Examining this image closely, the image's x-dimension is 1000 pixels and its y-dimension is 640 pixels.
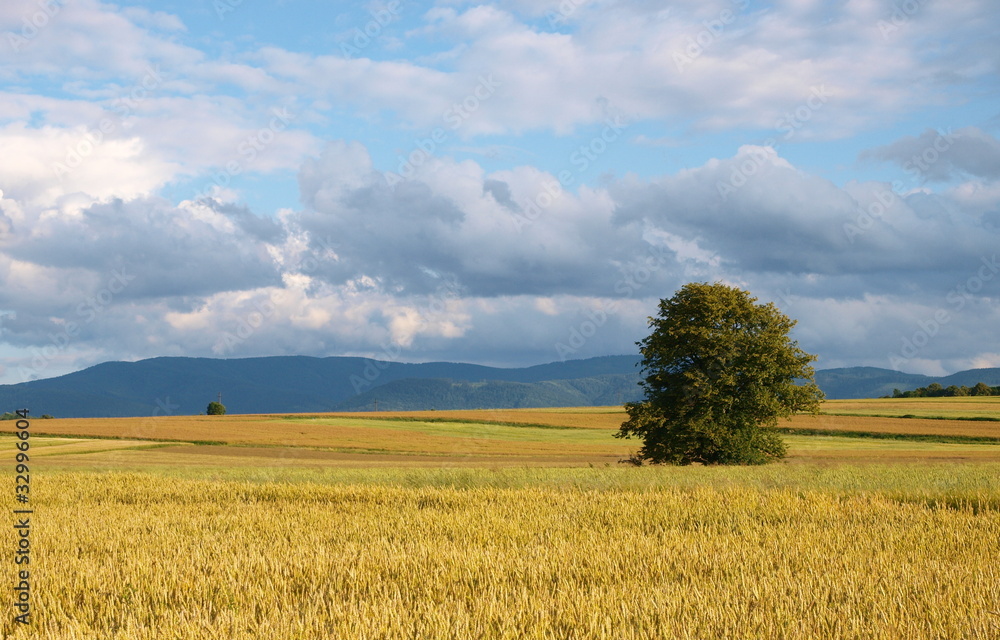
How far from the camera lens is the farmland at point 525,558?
294 inches

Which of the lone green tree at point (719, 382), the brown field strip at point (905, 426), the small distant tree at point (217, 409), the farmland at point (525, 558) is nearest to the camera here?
the farmland at point (525, 558)

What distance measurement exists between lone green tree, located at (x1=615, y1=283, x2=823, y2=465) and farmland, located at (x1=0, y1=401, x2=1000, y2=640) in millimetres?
17309

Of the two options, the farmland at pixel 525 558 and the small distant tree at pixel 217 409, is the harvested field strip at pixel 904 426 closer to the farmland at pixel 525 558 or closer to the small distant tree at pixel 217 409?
the farmland at pixel 525 558

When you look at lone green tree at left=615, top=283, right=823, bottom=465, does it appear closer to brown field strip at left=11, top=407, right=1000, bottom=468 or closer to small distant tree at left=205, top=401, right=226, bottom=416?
brown field strip at left=11, top=407, right=1000, bottom=468

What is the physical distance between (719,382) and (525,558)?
3418 centimetres

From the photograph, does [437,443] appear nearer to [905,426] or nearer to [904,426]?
[904,426]

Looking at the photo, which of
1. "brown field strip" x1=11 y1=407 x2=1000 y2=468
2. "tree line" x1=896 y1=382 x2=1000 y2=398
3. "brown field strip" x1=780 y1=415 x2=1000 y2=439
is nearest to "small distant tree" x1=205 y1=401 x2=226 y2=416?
"brown field strip" x1=11 y1=407 x2=1000 y2=468

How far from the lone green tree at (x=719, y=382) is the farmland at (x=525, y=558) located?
56.8ft

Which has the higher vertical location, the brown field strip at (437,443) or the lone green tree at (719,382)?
the lone green tree at (719,382)

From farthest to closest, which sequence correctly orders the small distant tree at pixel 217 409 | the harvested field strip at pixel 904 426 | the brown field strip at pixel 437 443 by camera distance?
the small distant tree at pixel 217 409, the harvested field strip at pixel 904 426, the brown field strip at pixel 437 443

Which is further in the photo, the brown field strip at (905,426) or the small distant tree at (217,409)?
the small distant tree at (217,409)

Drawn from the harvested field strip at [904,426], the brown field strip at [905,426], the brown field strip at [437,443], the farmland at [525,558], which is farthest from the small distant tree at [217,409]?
the farmland at [525,558]

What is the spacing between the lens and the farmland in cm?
747

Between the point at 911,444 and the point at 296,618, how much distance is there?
7688 centimetres
